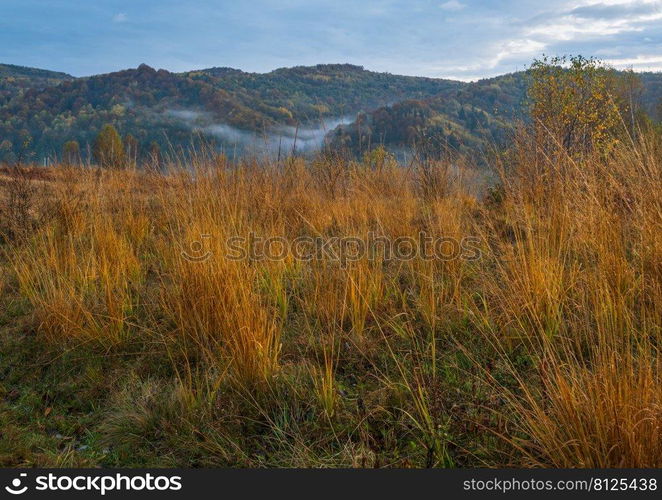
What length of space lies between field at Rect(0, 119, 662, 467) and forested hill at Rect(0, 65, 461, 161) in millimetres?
62818

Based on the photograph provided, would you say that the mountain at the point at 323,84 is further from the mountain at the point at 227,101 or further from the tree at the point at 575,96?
the tree at the point at 575,96

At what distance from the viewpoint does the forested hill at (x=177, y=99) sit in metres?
80.1

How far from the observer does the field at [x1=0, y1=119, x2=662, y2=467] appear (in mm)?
1601

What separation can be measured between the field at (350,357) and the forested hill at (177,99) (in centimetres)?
6282

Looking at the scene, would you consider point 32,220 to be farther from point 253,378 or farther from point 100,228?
point 253,378

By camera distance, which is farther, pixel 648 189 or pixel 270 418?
pixel 648 189

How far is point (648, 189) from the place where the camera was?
2.47 m

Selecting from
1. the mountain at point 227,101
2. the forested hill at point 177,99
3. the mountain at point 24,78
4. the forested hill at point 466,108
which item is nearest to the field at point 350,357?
the forested hill at point 466,108

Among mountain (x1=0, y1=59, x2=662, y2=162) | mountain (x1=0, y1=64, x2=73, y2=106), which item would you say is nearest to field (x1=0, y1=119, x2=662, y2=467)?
mountain (x1=0, y1=59, x2=662, y2=162)

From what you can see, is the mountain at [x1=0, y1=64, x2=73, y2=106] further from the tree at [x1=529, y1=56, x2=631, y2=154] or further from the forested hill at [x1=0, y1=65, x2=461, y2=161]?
the tree at [x1=529, y1=56, x2=631, y2=154]

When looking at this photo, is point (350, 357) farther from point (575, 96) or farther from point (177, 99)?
point (177, 99)

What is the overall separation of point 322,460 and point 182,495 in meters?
0.50

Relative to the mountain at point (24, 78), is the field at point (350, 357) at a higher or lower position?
lower

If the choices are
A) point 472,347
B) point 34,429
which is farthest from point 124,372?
point 472,347
